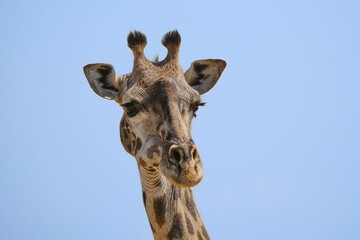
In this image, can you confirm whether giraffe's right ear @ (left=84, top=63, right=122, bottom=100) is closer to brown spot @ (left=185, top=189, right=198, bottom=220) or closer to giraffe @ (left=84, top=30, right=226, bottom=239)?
giraffe @ (left=84, top=30, right=226, bottom=239)

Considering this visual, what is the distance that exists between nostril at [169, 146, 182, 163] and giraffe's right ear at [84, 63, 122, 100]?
224 cm

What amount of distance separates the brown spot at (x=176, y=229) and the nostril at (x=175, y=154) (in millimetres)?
1183

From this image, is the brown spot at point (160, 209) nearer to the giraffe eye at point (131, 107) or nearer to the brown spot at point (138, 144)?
the brown spot at point (138, 144)

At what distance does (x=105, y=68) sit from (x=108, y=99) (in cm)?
42

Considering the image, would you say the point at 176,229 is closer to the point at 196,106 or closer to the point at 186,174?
the point at 186,174

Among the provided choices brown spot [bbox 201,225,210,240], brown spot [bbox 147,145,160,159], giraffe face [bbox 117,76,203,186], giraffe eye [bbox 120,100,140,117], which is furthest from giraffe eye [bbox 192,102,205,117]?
brown spot [bbox 201,225,210,240]

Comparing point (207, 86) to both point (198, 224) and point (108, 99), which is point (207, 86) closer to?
point (108, 99)

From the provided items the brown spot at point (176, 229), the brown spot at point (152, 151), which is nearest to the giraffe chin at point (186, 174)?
the brown spot at point (152, 151)

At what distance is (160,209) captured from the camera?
8633 mm

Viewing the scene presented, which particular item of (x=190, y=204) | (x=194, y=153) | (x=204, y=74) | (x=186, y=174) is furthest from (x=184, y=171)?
(x=204, y=74)

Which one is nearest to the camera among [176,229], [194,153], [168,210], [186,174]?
[186,174]

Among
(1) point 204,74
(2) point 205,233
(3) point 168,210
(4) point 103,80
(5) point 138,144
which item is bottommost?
(2) point 205,233

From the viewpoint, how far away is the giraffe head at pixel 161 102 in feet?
24.9

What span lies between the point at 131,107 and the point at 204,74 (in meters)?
1.81
